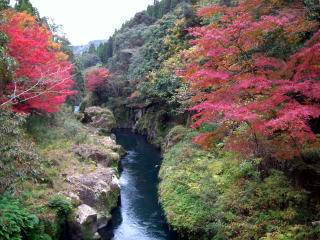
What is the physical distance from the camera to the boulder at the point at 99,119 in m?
27.6

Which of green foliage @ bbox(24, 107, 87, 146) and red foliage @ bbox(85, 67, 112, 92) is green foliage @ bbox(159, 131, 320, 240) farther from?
red foliage @ bbox(85, 67, 112, 92)

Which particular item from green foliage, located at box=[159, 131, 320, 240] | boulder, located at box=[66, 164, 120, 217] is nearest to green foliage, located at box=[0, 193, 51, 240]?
boulder, located at box=[66, 164, 120, 217]

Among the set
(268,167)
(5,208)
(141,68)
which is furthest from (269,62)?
(141,68)

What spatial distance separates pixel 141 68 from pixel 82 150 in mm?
15200

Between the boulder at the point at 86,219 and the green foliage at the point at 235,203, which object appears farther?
the boulder at the point at 86,219

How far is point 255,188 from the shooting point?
9.14 metres

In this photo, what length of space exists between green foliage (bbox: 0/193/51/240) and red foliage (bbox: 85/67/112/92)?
33470 mm

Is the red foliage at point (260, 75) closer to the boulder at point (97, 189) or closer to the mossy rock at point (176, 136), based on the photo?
the boulder at point (97, 189)

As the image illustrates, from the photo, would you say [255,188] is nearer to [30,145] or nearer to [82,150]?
[30,145]

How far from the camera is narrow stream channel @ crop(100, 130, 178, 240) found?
11.1m

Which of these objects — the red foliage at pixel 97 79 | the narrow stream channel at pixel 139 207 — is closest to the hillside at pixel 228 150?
the narrow stream channel at pixel 139 207

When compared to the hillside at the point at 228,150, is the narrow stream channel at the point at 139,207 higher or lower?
lower

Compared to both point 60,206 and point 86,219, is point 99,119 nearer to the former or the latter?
point 86,219

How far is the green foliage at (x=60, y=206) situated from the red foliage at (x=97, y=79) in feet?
105
